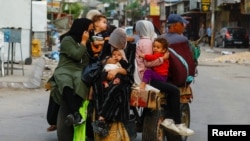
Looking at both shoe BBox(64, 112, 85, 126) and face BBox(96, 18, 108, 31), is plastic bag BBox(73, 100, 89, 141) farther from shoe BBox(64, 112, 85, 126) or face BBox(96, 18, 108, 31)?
face BBox(96, 18, 108, 31)

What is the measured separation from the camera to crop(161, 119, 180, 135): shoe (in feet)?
24.5

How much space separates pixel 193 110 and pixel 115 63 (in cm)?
555

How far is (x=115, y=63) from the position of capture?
6.96 meters

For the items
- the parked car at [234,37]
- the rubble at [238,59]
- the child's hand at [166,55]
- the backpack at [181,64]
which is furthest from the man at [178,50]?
the parked car at [234,37]

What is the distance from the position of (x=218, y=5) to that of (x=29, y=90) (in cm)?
4073

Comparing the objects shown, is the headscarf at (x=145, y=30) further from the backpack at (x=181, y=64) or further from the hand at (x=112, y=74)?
the hand at (x=112, y=74)

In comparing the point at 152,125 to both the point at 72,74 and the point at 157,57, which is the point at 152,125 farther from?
the point at 72,74

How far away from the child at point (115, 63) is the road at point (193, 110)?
212cm

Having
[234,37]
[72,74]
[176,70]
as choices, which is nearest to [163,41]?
[176,70]

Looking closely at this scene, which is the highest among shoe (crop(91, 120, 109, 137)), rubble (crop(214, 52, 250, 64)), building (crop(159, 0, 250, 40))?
building (crop(159, 0, 250, 40))

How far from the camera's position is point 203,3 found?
51125 mm

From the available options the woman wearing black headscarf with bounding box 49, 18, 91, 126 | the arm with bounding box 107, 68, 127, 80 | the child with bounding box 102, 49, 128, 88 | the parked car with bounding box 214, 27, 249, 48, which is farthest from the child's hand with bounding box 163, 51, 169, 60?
the parked car with bounding box 214, 27, 249, 48

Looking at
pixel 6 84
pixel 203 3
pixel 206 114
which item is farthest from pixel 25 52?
pixel 203 3

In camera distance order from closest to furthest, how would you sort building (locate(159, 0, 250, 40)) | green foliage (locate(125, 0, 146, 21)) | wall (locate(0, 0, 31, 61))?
wall (locate(0, 0, 31, 61)) < building (locate(159, 0, 250, 40)) < green foliage (locate(125, 0, 146, 21))
